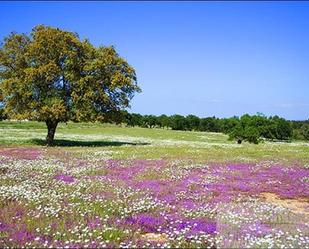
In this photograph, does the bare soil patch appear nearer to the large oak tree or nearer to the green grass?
the green grass

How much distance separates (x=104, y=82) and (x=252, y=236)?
40487mm

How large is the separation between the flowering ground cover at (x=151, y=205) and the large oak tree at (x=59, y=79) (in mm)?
19934

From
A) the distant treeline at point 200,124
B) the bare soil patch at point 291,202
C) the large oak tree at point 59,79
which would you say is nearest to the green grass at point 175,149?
the large oak tree at point 59,79

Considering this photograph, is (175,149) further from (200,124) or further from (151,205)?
(200,124)

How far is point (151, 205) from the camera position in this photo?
1566 centimetres

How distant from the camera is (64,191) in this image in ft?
59.7

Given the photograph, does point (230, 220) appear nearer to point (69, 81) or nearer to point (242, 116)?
point (69, 81)

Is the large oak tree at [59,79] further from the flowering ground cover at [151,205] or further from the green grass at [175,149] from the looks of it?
the flowering ground cover at [151,205]

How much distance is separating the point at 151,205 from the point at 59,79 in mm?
36792

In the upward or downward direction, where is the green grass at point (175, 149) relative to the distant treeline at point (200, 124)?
downward

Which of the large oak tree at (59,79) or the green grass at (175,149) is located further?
the large oak tree at (59,79)

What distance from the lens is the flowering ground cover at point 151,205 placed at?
11180 millimetres

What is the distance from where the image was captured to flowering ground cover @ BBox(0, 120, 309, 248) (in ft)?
36.7

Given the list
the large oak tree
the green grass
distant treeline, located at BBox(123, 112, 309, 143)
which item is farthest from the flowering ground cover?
distant treeline, located at BBox(123, 112, 309, 143)
